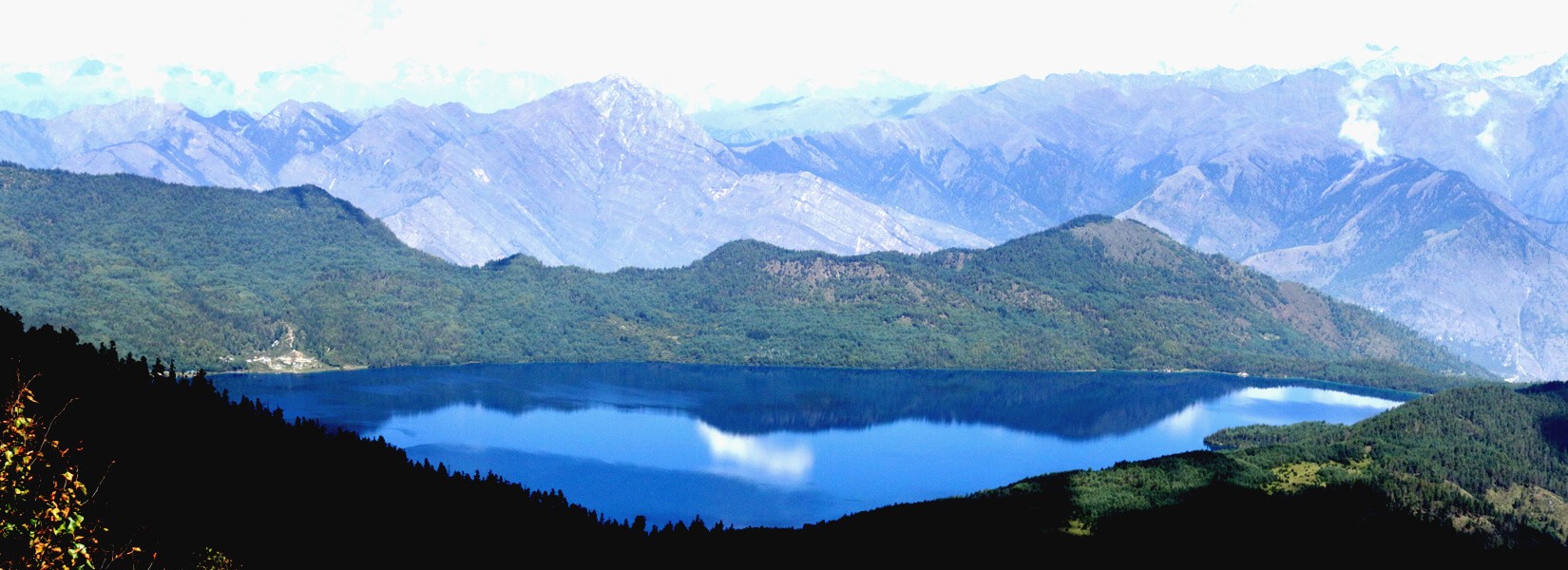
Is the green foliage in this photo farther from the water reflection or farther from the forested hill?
the water reflection

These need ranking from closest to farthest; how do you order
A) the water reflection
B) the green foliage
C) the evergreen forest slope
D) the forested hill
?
the green foliage
the evergreen forest slope
the forested hill
the water reflection

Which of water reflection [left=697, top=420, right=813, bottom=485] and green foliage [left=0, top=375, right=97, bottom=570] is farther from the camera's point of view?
water reflection [left=697, top=420, right=813, bottom=485]

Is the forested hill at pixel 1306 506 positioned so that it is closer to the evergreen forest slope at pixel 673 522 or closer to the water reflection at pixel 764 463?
the evergreen forest slope at pixel 673 522

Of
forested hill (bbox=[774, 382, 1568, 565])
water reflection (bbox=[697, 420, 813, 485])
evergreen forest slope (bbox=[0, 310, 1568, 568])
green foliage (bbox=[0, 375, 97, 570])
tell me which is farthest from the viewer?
water reflection (bbox=[697, 420, 813, 485])

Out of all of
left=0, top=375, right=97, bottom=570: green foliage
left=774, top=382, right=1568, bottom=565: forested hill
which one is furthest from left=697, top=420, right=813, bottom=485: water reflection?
left=0, top=375, right=97, bottom=570: green foliage

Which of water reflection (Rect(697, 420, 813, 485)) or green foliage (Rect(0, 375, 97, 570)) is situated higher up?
green foliage (Rect(0, 375, 97, 570))

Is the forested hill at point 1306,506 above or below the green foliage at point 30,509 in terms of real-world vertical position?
below

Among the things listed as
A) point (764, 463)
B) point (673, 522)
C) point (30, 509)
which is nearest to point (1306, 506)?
point (673, 522)

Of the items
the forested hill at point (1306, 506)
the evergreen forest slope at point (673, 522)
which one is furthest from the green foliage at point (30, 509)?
the forested hill at point (1306, 506)

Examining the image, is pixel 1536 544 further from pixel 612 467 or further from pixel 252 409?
pixel 252 409

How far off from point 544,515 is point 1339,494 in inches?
3092

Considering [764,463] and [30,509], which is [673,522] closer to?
[764,463]

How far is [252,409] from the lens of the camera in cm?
13762

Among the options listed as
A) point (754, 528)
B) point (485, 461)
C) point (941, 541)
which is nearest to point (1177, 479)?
point (941, 541)
